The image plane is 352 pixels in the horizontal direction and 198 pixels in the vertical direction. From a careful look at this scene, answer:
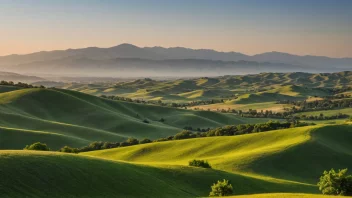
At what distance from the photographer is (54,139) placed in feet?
374

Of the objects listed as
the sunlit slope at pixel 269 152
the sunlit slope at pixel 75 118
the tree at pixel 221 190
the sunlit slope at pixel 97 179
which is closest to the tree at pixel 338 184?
the sunlit slope at pixel 97 179

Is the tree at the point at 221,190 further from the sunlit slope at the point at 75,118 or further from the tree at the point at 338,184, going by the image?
the sunlit slope at the point at 75,118

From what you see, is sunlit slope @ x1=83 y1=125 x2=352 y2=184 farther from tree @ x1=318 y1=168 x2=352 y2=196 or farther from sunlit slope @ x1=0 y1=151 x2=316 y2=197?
tree @ x1=318 y1=168 x2=352 y2=196

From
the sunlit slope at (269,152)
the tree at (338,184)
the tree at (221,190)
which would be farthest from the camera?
the sunlit slope at (269,152)

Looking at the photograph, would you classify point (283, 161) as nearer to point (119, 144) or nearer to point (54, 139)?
point (119, 144)

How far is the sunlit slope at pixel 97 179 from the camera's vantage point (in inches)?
1508

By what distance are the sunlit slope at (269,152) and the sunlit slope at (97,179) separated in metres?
15.4

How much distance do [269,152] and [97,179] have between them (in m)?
49.3

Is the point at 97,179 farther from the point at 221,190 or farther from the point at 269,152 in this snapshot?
the point at 269,152

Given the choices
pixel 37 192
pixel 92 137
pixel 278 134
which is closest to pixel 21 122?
pixel 92 137

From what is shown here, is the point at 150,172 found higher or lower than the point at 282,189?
higher

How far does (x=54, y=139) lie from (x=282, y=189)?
74283 mm

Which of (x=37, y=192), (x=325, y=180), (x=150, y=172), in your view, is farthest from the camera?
(x=150, y=172)

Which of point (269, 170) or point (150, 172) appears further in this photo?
point (269, 170)
